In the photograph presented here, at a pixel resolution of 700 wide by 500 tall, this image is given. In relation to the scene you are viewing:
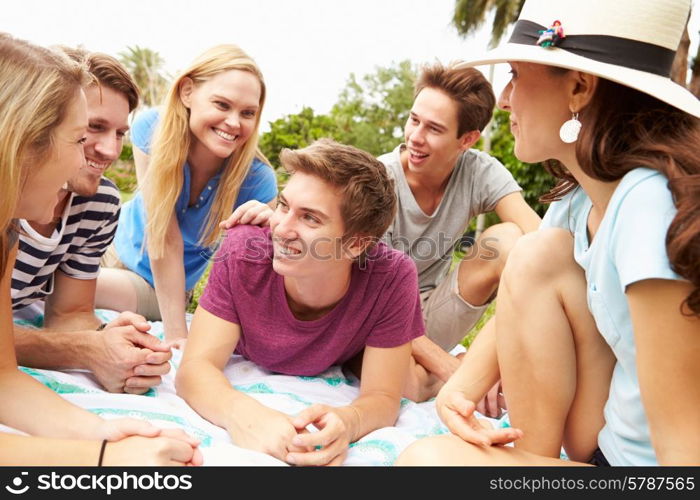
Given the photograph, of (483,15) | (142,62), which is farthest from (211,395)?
(142,62)

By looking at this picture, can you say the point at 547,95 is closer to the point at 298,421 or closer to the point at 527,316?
the point at 527,316

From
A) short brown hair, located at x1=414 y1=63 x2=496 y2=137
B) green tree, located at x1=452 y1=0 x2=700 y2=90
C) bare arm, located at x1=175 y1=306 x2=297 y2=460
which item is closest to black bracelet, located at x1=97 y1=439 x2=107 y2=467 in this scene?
bare arm, located at x1=175 y1=306 x2=297 y2=460

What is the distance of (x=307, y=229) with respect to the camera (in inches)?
116

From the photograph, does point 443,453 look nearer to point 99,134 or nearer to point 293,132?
point 99,134

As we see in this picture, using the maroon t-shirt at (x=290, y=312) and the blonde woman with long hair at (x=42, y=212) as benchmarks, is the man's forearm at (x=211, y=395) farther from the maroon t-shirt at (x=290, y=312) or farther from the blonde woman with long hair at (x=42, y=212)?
the blonde woman with long hair at (x=42, y=212)

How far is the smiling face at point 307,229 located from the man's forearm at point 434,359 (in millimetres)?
960

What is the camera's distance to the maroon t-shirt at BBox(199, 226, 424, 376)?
10.1 ft

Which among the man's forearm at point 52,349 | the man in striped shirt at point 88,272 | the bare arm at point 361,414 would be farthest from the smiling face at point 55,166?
the bare arm at point 361,414

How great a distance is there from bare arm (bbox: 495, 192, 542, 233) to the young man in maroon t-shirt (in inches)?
54.0

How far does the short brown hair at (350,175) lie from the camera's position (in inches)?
116
